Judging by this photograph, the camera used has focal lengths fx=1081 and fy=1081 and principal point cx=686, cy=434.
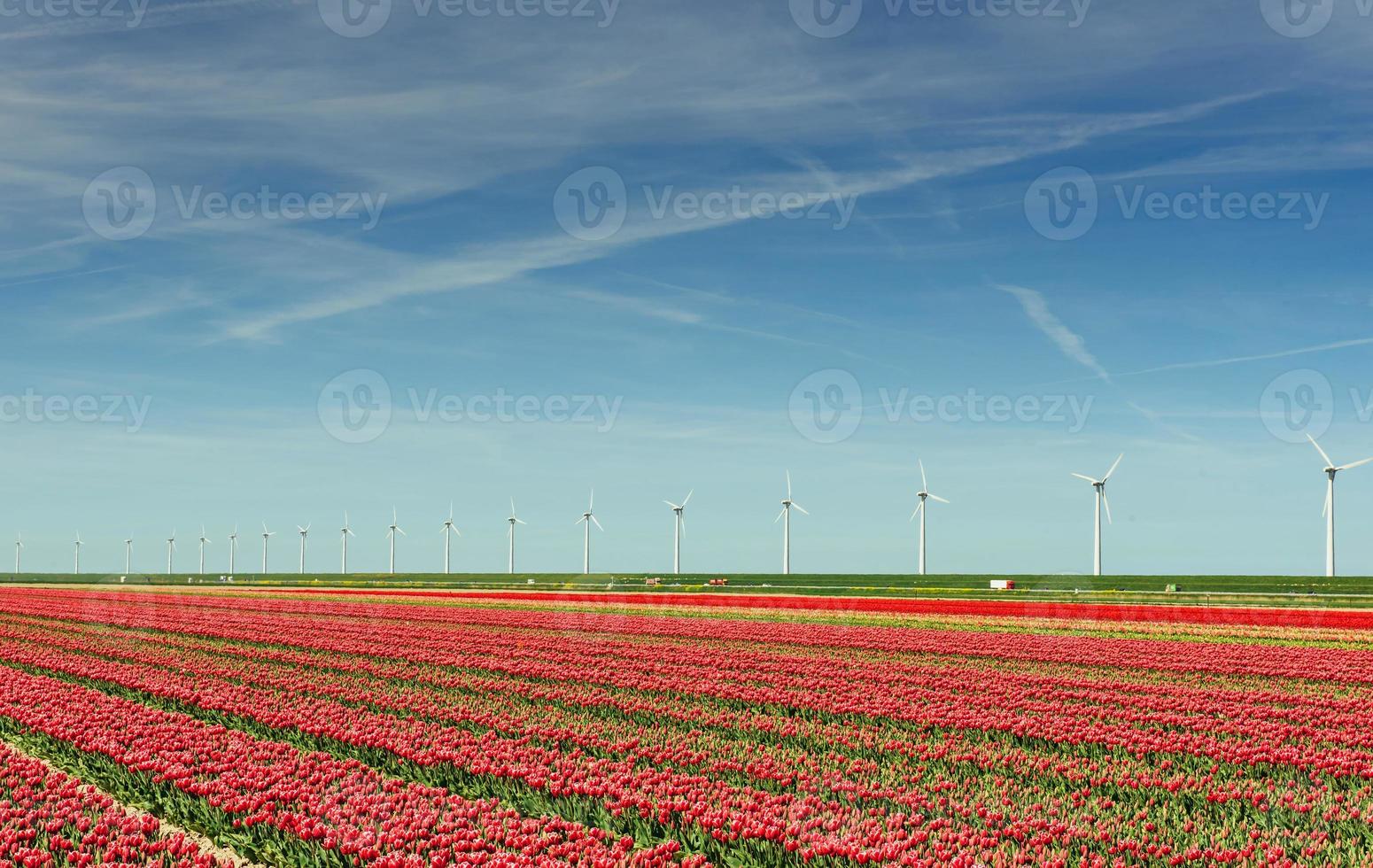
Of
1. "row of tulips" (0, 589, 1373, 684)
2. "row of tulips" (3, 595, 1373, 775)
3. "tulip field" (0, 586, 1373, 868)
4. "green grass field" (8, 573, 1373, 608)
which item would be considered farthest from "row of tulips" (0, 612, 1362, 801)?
"green grass field" (8, 573, 1373, 608)

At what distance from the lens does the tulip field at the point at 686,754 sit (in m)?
11.6

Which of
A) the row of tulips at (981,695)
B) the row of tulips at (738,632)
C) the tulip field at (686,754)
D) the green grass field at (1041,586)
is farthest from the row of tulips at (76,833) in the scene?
the green grass field at (1041,586)

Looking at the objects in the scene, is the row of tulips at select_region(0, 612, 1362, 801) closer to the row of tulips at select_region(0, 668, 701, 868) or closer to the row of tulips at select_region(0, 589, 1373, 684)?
the row of tulips at select_region(0, 668, 701, 868)

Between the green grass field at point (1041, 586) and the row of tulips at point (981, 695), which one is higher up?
the row of tulips at point (981, 695)

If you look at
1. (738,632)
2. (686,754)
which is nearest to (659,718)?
(686,754)

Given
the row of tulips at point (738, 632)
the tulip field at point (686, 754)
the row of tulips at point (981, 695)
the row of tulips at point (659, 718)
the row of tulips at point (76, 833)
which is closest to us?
the row of tulips at point (76, 833)

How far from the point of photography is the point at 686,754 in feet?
52.6

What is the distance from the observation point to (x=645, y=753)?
632 inches

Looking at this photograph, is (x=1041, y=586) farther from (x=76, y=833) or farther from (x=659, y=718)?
(x=76, y=833)

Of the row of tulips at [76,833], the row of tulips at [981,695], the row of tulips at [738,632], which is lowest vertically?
the row of tulips at [738,632]

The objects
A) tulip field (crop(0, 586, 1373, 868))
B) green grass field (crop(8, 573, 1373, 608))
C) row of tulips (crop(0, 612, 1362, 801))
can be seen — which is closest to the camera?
tulip field (crop(0, 586, 1373, 868))

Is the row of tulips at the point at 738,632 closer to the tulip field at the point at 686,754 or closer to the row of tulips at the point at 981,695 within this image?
the tulip field at the point at 686,754

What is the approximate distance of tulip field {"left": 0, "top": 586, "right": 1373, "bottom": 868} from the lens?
11625mm

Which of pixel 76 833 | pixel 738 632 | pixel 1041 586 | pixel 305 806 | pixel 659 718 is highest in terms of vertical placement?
pixel 305 806
